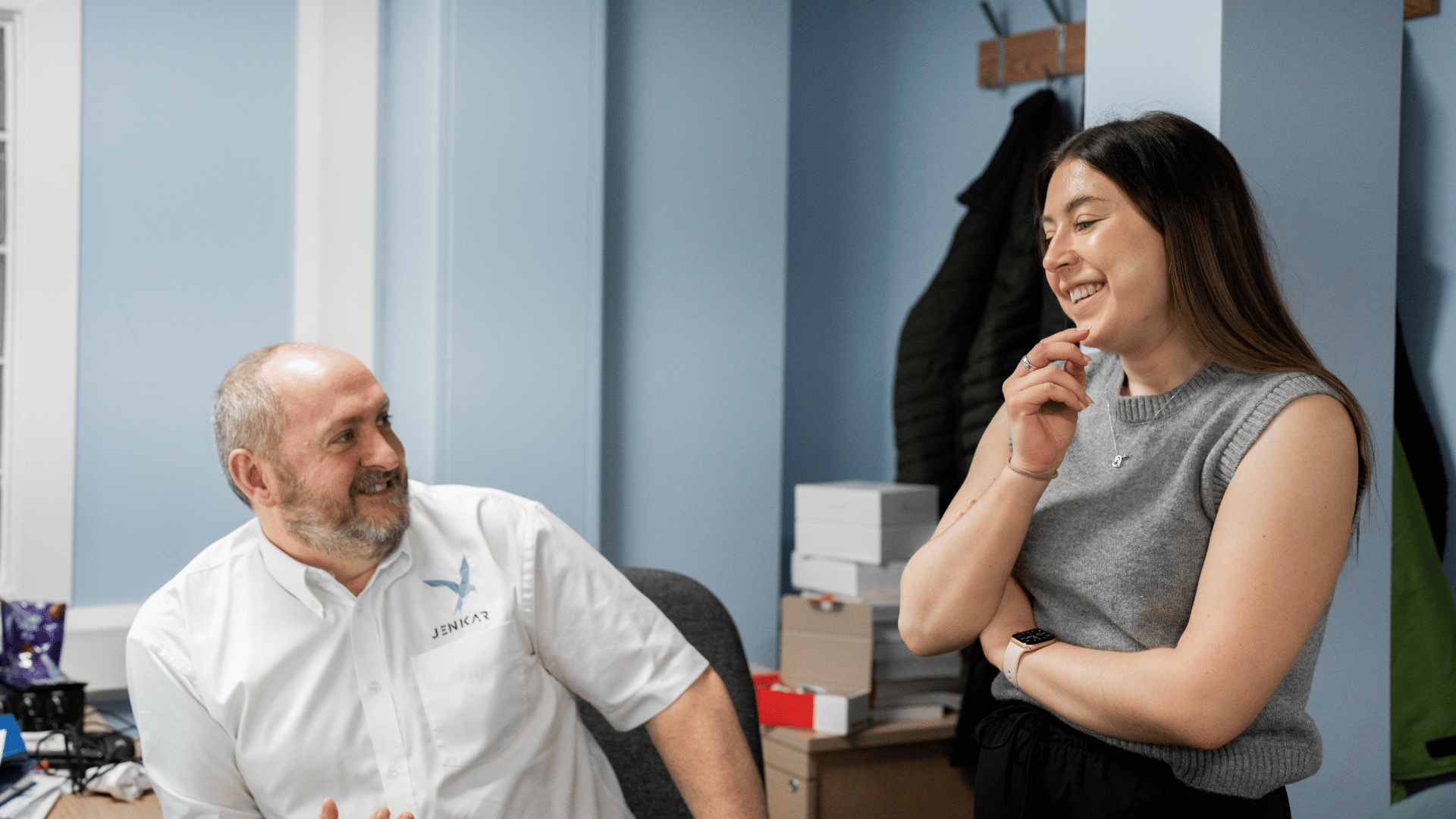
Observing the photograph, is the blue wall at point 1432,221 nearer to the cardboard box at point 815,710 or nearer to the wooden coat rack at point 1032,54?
the wooden coat rack at point 1032,54

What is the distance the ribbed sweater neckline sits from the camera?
1202 millimetres

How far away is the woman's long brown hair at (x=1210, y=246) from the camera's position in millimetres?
1171

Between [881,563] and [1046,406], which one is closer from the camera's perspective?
[1046,406]

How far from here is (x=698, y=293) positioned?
2.80 m

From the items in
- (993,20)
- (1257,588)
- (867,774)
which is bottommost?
(867,774)

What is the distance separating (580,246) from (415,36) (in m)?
0.63

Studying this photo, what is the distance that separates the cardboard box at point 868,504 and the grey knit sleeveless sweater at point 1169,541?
4.22 ft

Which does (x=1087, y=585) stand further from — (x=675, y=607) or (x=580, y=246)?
(x=580, y=246)

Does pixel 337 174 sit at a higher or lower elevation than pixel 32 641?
higher

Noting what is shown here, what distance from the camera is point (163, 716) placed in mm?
1365

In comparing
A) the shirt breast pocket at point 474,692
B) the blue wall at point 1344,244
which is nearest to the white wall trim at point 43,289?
the shirt breast pocket at point 474,692

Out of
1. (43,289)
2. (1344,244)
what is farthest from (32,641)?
(1344,244)

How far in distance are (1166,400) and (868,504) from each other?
138cm

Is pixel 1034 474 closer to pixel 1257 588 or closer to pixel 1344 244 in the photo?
pixel 1257 588
